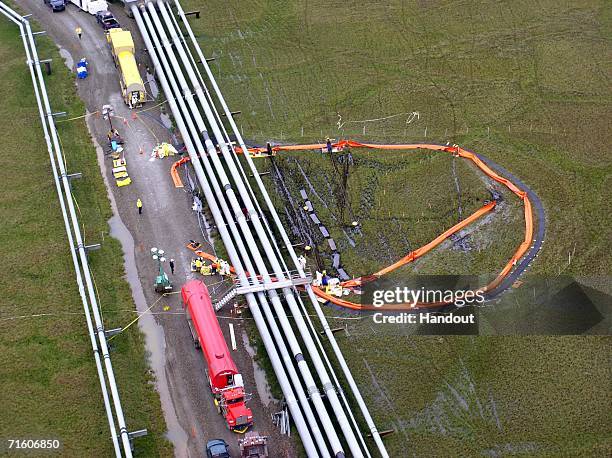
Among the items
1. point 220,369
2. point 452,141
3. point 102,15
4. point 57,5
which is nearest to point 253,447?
point 220,369

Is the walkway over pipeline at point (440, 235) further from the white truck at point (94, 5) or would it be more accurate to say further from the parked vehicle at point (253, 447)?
the white truck at point (94, 5)

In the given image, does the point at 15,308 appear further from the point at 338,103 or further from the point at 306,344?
the point at 338,103

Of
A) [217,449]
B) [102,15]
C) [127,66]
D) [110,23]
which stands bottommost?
[217,449]

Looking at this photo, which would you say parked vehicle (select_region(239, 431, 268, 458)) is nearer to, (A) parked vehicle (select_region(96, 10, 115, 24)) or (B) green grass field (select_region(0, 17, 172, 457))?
(B) green grass field (select_region(0, 17, 172, 457))

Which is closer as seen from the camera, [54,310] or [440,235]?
[54,310]

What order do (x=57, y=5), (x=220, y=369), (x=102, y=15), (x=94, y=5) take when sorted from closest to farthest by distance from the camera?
(x=220, y=369) < (x=102, y=15) < (x=94, y=5) < (x=57, y=5)

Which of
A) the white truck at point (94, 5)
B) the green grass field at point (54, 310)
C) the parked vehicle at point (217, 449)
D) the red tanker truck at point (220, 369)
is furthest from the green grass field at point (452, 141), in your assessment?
the green grass field at point (54, 310)

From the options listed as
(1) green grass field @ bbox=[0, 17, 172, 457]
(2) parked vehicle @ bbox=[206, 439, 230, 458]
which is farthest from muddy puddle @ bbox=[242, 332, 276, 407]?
(1) green grass field @ bbox=[0, 17, 172, 457]

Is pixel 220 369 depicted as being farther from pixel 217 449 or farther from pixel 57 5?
pixel 57 5
